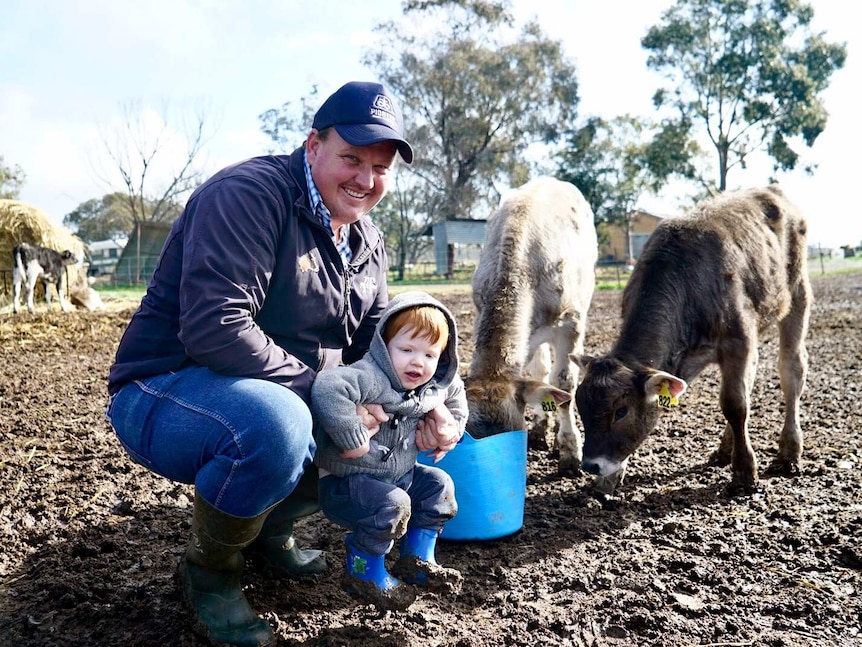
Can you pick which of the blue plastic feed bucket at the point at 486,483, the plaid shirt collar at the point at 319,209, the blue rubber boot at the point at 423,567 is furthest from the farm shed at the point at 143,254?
the blue rubber boot at the point at 423,567

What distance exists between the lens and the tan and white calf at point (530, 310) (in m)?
4.08

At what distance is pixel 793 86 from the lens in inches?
1324

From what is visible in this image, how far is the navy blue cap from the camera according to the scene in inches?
104

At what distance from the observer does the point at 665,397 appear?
4281 millimetres

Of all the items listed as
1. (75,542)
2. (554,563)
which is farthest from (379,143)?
(75,542)

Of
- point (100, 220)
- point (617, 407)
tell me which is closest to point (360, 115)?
point (617, 407)

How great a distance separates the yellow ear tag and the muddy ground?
1.79ft

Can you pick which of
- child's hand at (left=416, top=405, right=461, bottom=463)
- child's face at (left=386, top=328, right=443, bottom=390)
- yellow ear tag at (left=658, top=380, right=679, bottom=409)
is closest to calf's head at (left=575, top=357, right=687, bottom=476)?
yellow ear tag at (left=658, top=380, right=679, bottom=409)

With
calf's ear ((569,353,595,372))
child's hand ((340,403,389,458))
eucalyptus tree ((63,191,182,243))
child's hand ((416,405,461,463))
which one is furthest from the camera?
eucalyptus tree ((63,191,182,243))

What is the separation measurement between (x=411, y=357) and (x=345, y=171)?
0.73m

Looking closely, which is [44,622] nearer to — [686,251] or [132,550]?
[132,550]

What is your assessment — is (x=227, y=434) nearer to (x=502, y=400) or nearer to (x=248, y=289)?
(x=248, y=289)

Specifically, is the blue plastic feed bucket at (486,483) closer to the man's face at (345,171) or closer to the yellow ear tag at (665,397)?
the yellow ear tag at (665,397)

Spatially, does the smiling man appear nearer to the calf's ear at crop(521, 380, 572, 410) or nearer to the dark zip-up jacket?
the dark zip-up jacket
